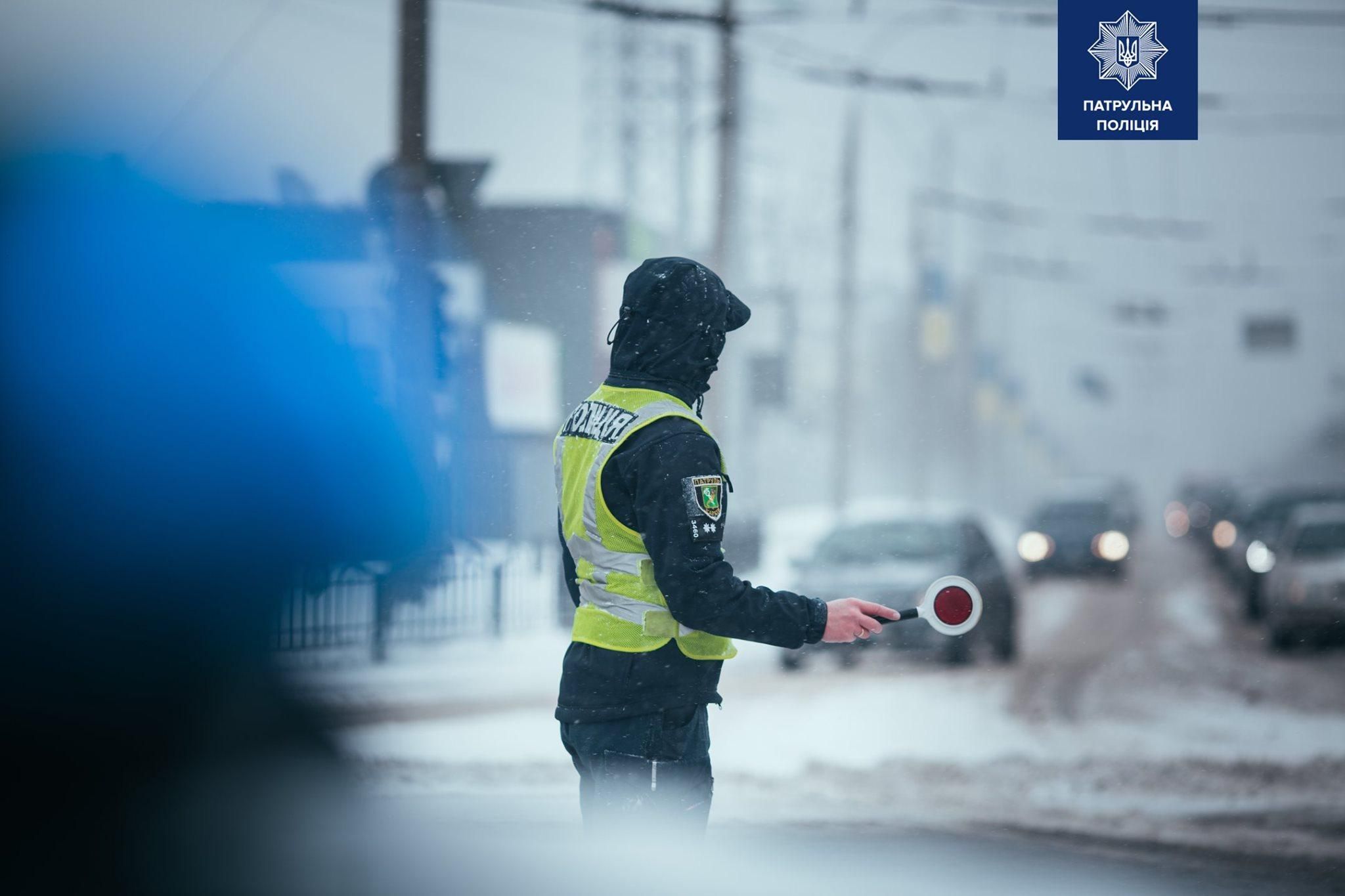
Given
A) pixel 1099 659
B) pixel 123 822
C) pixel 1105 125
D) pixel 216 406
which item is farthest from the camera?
pixel 1099 659

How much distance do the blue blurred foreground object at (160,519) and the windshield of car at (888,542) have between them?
13.0 ft

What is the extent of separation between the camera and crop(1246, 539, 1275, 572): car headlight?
1703cm

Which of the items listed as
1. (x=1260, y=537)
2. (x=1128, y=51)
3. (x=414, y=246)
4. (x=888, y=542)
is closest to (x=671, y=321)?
(x=1128, y=51)

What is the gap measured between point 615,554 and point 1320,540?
42.1 ft

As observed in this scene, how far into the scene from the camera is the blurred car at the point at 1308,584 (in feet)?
45.2

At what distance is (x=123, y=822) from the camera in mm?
1774

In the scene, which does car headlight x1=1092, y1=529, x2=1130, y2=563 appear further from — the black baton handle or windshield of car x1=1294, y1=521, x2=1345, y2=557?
the black baton handle

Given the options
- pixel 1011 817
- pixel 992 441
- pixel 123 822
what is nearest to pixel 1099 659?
pixel 1011 817

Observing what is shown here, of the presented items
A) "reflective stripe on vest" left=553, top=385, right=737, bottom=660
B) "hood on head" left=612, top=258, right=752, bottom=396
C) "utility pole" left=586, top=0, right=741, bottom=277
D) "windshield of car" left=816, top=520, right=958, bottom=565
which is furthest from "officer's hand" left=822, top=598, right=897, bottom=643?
"windshield of car" left=816, top=520, right=958, bottom=565

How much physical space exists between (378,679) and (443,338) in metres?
3.72

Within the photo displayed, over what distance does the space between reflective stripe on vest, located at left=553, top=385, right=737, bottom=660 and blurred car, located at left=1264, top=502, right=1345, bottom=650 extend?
1186cm

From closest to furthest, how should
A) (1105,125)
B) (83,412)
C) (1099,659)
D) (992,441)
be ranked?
1. (1105,125)
2. (83,412)
3. (1099,659)
4. (992,441)

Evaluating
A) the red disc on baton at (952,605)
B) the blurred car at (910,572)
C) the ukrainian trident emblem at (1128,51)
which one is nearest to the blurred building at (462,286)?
the ukrainian trident emblem at (1128,51)

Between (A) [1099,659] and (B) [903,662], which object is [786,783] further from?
(A) [1099,659]
